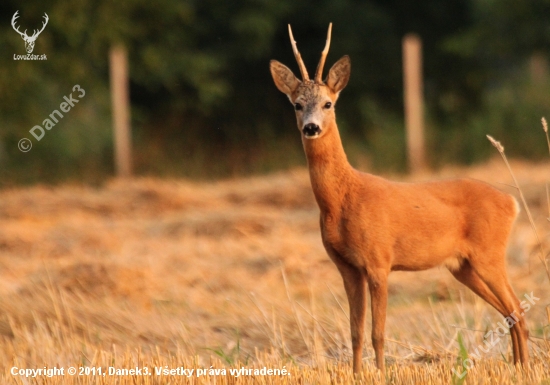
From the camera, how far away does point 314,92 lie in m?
4.80

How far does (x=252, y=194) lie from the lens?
1326cm

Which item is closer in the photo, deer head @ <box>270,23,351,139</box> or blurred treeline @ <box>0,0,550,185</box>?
deer head @ <box>270,23,351,139</box>

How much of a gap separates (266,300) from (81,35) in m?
10.5

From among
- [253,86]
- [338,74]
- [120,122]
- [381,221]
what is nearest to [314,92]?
[338,74]

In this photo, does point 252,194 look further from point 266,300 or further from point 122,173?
point 266,300

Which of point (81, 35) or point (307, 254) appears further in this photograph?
point (81, 35)

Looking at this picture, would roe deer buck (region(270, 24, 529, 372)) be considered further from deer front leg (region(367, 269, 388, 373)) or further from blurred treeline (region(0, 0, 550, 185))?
blurred treeline (region(0, 0, 550, 185))

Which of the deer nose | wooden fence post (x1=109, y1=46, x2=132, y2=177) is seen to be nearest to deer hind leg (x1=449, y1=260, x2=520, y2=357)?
the deer nose

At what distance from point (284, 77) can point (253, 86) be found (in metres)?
16.2

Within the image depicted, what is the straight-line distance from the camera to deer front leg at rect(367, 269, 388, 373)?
4.82 meters

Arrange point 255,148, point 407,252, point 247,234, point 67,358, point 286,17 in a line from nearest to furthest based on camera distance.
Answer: point 407,252
point 67,358
point 247,234
point 255,148
point 286,17

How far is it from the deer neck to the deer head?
0.08 metres

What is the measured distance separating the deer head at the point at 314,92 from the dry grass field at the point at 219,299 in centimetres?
121

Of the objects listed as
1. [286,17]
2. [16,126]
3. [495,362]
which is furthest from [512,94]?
[495,362]
